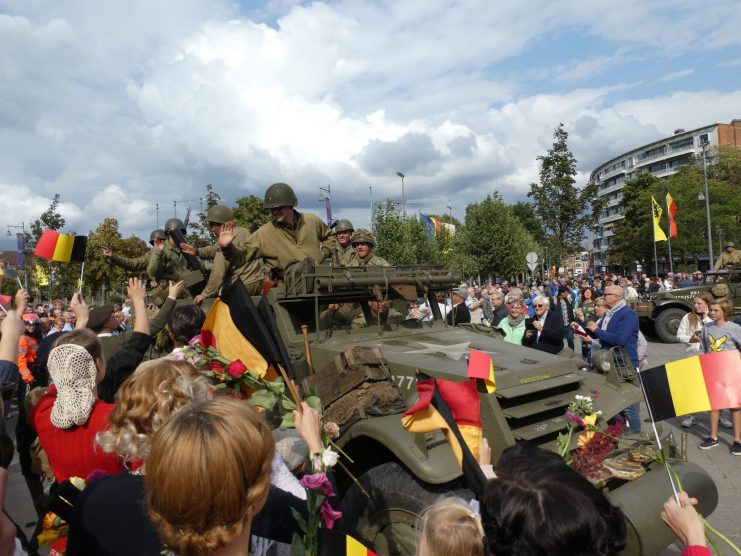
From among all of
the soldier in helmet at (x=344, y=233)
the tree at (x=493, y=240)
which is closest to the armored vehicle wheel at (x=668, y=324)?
the soldier in helmet at (x=344, y=233)

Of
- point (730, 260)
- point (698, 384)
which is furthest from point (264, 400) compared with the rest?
point (730, 260)

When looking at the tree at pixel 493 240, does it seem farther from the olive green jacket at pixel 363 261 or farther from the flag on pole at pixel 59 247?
the flag on pole at pixel 59 247

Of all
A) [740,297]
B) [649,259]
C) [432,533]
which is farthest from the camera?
[649,259]

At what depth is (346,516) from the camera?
3.35m

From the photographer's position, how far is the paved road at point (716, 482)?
4309 millimetres

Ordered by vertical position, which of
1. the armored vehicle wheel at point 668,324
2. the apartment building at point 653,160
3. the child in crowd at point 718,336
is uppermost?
the apartment building at point 653,160

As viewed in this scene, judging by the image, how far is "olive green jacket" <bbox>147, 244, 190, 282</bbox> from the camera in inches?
276

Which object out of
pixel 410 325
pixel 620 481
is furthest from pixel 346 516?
pixel 410 325

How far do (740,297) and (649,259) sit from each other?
40752 mm

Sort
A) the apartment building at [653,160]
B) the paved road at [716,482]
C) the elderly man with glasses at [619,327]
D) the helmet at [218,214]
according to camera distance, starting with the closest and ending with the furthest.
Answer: the paved road at [716,482], the elderly man with glasses at [619,327], the helmet at [218,214], the apartment building at [653,160]

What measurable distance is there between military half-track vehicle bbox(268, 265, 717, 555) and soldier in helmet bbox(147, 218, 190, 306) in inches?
110

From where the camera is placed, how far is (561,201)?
26984 millimetres

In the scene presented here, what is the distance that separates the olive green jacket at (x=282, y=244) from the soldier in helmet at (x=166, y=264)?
6.08 feet

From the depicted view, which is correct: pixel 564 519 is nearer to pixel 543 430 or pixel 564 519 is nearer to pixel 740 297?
pixel 543 430
